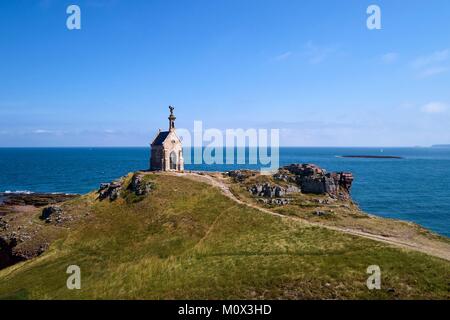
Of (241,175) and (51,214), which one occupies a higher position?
(241,175)

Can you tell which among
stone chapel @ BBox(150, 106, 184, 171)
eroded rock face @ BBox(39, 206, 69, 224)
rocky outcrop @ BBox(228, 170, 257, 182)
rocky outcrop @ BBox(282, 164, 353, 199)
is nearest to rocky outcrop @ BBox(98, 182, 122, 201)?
eroded rock face @ BBox(39, 206, 69, 224)

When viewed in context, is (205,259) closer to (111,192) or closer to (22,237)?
(111,192)

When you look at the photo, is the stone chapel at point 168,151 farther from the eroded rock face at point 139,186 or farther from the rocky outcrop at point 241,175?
the rocky outcrop at point 241,175

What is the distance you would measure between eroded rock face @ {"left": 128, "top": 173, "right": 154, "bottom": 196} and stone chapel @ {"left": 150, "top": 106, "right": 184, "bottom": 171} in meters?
6.38

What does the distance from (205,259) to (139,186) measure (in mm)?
22136

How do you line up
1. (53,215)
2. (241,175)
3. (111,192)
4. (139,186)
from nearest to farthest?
(53,215) < (139,186) < (111,192) < (241,175)

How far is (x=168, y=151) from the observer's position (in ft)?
206

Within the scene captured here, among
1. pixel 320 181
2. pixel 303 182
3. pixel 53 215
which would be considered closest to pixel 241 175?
pixel 303 182

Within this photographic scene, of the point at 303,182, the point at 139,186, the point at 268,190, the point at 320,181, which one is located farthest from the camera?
the point at 303,182

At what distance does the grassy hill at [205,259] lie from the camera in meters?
29.4

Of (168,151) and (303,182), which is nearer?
(303,182)

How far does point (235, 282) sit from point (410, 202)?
2966 inches

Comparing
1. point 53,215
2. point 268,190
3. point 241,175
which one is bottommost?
point 53,215
